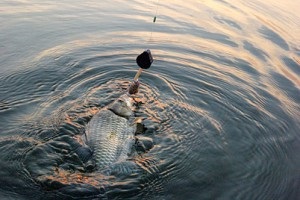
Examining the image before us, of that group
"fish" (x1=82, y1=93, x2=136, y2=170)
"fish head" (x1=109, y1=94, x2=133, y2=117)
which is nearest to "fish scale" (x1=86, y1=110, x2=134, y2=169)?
"fish" (x1=82, y1=93, x2=136, y2=170)

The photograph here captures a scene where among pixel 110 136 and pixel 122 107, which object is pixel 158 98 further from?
pixel 110 136

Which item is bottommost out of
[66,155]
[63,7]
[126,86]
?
[63,7]

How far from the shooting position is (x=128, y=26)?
33.8ft

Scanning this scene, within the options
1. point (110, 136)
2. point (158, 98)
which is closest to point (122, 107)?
point (110, 136)

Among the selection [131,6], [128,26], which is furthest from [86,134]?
[131,6]

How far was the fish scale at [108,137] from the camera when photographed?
4.74 metres

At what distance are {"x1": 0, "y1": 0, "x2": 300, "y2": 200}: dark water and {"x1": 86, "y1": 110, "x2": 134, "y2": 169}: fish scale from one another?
0.25m

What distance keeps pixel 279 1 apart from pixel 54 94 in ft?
38.6

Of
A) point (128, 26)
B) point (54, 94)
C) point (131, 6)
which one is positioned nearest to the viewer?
point (54, 94)

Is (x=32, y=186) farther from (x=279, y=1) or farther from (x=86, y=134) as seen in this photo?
(x=279, y=1)

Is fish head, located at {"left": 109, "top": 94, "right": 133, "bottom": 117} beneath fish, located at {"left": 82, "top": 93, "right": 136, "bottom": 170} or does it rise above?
beneath

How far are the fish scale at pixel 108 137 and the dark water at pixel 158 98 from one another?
245 mm

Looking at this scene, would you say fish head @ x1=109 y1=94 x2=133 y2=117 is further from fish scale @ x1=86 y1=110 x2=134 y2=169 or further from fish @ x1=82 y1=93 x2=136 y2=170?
fish scale @ x1=86 y1=110 x2=134 y2=169

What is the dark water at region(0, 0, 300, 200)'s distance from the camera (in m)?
4.75
